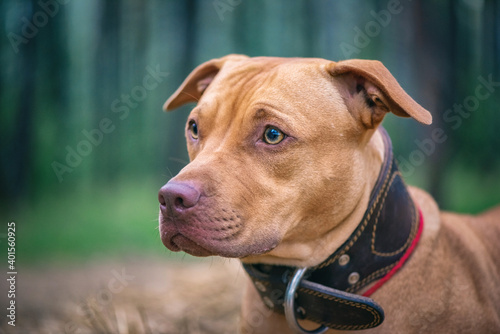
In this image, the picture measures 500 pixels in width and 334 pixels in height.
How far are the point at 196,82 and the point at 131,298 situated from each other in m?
2.61

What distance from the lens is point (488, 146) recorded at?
17.3 feet

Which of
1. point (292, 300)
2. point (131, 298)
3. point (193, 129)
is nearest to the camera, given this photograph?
point (292, 300)

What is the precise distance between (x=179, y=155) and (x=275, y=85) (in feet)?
12.4

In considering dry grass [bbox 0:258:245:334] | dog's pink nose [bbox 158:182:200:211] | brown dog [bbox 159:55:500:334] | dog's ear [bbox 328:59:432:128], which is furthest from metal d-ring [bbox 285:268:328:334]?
dry grass [bbox 0:258:245:334]

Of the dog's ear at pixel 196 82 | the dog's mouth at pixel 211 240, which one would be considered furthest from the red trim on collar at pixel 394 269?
the dog's ear at pixel 196 82

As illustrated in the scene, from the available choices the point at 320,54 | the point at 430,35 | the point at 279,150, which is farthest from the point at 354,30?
the point at 279,150

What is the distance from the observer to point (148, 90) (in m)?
5.90

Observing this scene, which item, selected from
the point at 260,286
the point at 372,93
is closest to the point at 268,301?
the point at 260,286

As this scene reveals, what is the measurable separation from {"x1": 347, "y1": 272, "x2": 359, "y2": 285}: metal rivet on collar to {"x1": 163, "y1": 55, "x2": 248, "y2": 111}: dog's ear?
1.54 meters

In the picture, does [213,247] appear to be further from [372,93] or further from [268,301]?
[372,93]

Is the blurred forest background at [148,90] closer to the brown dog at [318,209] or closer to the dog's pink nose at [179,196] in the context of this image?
the brown dog at [318,209]

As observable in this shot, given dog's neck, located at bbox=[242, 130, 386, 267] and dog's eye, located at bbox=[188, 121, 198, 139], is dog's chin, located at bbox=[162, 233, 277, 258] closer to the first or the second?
dog's neck, located at bbox=[242, 130, 386, 267]

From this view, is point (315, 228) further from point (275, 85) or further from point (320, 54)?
point (320, 54)

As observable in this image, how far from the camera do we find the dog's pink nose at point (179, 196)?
194cm
